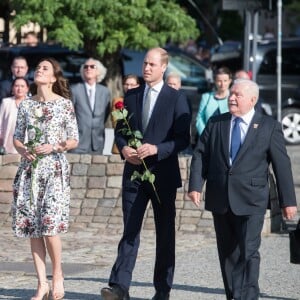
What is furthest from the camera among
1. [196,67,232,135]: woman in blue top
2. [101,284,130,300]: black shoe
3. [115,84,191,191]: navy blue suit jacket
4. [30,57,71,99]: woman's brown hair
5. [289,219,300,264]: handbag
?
[196,67,232,135]: woman in blue top

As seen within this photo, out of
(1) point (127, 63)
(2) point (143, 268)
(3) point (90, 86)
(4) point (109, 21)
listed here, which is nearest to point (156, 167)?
(2) point (143, 268)

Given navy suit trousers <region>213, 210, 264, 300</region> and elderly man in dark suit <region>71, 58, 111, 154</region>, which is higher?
elderly man in dark suit <region>71, 58, 111, 154</region>

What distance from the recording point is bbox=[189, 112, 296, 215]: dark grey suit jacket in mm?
8445

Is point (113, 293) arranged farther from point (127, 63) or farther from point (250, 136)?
point (127, 63)

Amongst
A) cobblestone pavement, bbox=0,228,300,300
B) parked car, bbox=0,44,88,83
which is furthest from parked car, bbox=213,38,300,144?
cobblestone pavement, bbox=0,228,300,300

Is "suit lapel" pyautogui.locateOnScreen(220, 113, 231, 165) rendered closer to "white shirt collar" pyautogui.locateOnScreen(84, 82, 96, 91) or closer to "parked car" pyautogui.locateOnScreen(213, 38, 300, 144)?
"white shirt collar" pyautogui.locateOnScreen(84, 82, 96, 91)

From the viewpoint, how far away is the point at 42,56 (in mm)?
21266

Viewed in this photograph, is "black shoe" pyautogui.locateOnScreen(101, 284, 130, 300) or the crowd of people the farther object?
"black shoe" pyautogui.locateOnScreen(101, 284, 130, 300)

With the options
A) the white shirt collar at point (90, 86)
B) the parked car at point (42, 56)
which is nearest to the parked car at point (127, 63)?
the parked car at point (42, 56)

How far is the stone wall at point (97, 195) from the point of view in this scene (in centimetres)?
1304

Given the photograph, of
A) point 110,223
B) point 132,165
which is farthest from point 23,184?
point 110,223

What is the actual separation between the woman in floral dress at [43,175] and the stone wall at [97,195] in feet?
13.0

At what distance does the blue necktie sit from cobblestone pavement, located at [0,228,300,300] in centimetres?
133

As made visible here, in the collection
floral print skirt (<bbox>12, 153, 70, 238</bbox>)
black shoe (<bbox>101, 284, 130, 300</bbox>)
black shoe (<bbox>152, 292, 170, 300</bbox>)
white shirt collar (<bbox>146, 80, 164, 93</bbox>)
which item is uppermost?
white shirt collar (<bbox>146, 80, 164, 93</bbox>)
